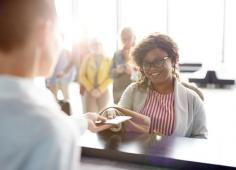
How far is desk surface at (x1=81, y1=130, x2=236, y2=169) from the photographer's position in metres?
1.48

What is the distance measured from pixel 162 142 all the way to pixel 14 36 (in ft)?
4.22

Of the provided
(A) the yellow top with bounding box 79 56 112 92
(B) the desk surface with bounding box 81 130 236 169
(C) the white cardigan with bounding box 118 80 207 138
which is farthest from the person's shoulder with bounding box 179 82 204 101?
(A) the yellow top with bounding box 79 56 112 92

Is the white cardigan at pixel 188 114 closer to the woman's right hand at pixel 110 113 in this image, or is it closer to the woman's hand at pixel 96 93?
the woman's right hand at pixel 110 113

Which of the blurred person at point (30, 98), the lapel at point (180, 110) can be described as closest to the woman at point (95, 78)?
the lapel at point (180, 110)

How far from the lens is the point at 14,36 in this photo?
629 mm

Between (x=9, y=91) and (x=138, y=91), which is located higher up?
(x=9, y=91)

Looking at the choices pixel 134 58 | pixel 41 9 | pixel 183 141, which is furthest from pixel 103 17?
pixel 41 9

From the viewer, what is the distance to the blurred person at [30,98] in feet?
1.89

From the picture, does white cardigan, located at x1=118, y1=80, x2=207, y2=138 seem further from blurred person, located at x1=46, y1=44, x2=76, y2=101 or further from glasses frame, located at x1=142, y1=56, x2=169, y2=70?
blurred person, located at x1=46, y1=44, x2=76, y2=101

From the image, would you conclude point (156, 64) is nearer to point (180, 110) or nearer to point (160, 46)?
point (160, 46)

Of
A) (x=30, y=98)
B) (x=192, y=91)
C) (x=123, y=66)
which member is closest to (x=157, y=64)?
(x=192, y=91)

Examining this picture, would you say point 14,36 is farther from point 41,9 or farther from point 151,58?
point 151,58

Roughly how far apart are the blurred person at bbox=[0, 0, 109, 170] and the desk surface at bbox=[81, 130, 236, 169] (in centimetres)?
90

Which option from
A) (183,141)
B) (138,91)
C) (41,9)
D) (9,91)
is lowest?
(183,141)
